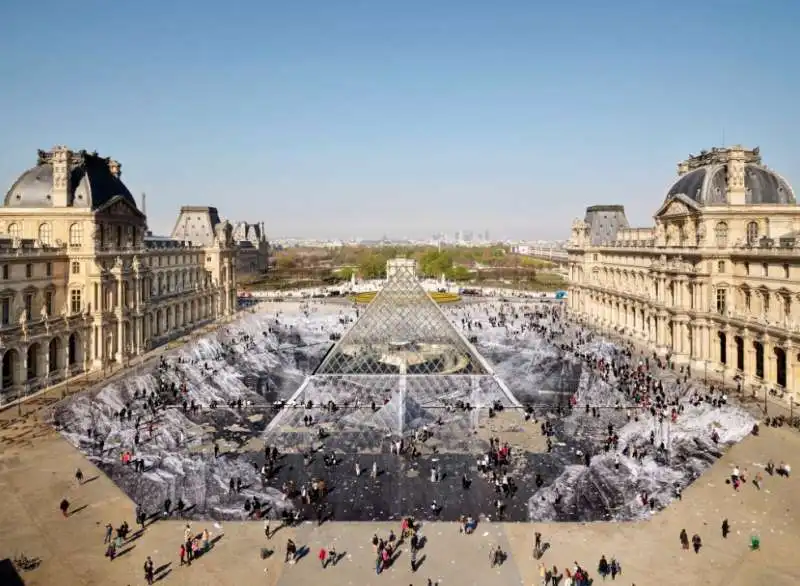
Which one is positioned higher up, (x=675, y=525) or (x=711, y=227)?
(x=711, y=227)

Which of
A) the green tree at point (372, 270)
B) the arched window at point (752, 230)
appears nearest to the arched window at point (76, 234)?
the arched window at point (752, 230)

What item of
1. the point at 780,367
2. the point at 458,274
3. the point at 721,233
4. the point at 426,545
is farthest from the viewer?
the point at 458,274

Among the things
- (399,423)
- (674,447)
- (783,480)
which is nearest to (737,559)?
(783,480)

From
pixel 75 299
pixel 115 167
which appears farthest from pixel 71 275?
pixel 115 167

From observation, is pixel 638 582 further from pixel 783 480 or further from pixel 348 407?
pixel 348 407

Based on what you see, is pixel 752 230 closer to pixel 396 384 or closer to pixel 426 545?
pixel 396 384

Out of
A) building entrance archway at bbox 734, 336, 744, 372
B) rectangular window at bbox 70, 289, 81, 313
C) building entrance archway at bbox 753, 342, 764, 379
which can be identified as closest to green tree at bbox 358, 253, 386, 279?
rectangular window at bbox 70, 289, 81, 313
